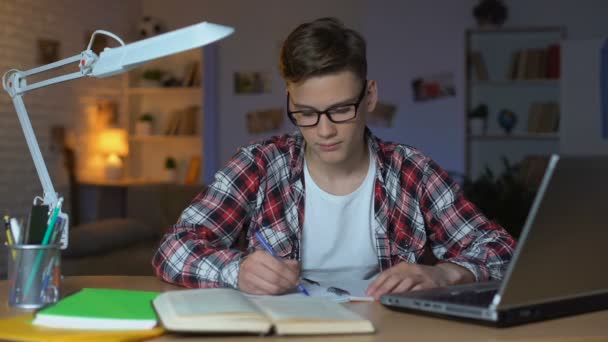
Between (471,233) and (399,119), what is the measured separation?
4888 millimetres

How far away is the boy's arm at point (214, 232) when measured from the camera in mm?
1570

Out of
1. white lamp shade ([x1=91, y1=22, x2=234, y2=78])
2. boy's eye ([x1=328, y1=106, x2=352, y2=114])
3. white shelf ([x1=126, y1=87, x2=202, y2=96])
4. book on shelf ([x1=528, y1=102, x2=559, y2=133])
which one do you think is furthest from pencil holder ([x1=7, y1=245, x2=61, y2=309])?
book on shelf ([x1=528, y1=102, x2=559, y2=133])

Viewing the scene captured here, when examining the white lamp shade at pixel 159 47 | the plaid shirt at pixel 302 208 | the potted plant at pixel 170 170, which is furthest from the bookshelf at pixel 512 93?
the white lamp shade at pixel 159 47

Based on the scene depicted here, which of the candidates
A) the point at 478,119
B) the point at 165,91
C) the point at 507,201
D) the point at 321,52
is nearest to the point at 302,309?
the point at 321,52

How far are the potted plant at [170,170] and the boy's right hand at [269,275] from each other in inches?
211

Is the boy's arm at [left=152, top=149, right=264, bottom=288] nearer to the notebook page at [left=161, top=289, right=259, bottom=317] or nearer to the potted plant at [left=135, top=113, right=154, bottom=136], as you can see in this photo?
the notebook page at [left=161, top=289, right=259, bottom=317]

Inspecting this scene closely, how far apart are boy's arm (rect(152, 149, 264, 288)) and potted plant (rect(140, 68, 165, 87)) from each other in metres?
5.01

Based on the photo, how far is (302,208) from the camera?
72.8 inches

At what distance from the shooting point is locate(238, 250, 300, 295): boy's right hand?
4.58 ft

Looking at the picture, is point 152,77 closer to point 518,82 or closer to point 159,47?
point 518,82

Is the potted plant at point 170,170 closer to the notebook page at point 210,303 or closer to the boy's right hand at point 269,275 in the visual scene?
the boy's right hand at point 269,275

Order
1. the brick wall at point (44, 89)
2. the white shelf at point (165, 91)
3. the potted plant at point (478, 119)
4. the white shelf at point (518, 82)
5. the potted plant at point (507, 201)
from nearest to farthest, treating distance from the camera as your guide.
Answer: the potted plant at point (507, 201), the brick wall at point (44, 89), the white shelf at point (518, 82), the potted plant at point (478, 119), the white shelf at point (165, 91)

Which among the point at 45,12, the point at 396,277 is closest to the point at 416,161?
the point at 396,277

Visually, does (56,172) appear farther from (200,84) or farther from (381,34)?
(381,34)
